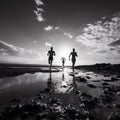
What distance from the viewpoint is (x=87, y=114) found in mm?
3863

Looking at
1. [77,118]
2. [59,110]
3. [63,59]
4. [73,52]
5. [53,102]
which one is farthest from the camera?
[63,59]

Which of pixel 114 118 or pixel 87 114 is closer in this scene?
pixel 114 118

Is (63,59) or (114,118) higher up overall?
(63,59)

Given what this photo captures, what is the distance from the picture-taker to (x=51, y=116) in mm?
3723


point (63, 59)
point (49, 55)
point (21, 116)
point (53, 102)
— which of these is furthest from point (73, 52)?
point (21, 116)

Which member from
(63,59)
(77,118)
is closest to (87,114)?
(77,118)

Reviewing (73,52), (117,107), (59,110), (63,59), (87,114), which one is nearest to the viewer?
(87,114)

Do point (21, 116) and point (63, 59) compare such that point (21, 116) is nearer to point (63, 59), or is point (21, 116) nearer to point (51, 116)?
point (51, 116)

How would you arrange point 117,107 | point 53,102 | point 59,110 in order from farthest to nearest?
point 53,102, point 117,107, point 59,110

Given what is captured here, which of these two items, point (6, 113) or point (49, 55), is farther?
point (49, 55)

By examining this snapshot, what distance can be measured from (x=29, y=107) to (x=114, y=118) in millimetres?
3102

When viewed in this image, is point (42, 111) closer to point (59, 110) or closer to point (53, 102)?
point (59, 110)

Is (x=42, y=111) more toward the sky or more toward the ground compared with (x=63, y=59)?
more toward the ground

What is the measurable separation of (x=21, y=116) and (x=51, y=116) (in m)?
1.00
